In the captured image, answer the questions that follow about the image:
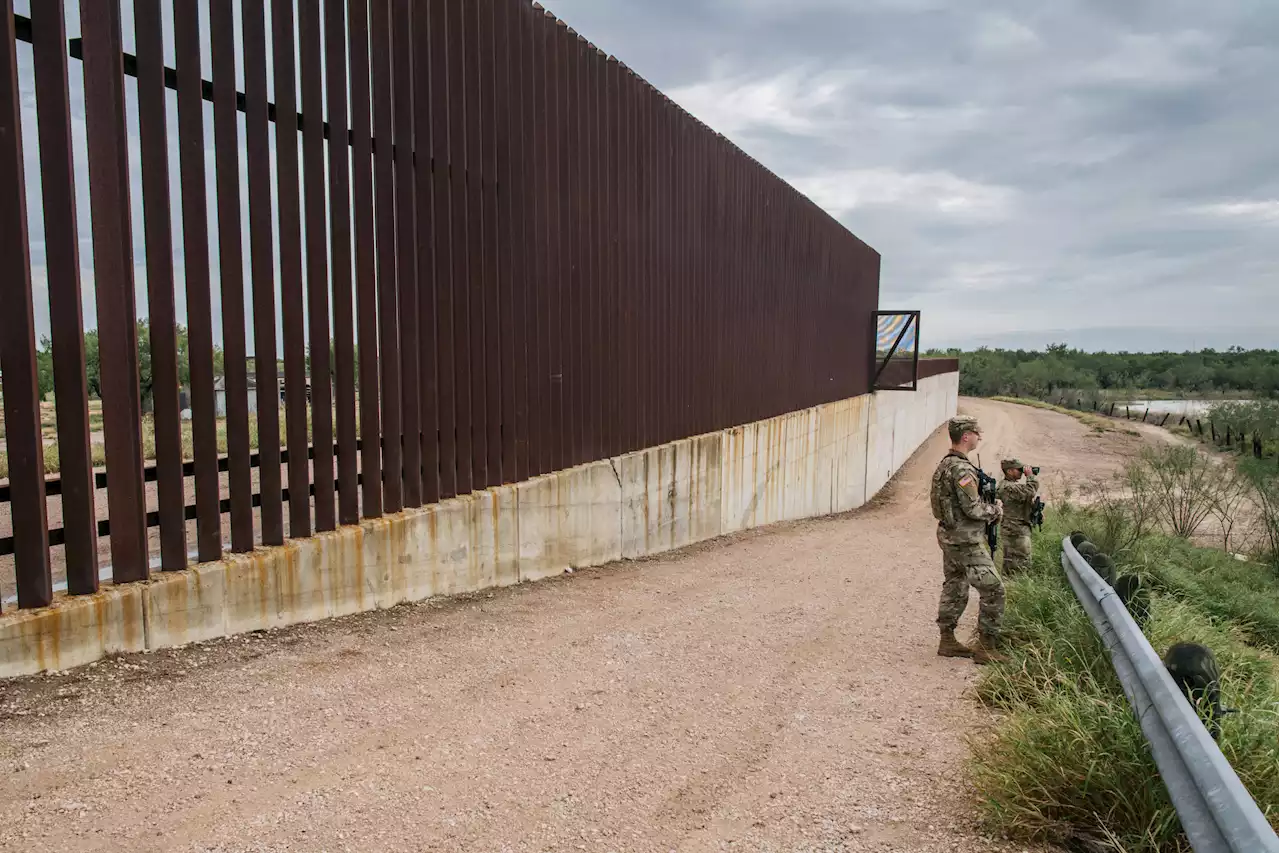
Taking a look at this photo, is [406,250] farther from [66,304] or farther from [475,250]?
[66,304]

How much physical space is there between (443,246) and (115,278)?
255cm

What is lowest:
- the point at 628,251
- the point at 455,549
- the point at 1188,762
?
the point at 455,549

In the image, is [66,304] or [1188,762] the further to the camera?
[66,304]

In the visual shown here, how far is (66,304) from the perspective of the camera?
391cm

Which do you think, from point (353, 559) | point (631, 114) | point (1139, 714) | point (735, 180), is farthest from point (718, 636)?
point (735, 180)

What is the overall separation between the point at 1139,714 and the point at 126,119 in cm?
520

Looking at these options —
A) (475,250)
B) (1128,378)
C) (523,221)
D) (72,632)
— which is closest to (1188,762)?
(72,632)

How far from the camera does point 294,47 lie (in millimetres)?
4988

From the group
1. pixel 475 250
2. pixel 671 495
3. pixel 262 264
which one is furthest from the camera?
pixel 671 495

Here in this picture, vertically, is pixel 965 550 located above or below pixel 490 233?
below

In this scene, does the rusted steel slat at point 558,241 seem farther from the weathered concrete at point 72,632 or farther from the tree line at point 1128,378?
the tree line at point 1128,378

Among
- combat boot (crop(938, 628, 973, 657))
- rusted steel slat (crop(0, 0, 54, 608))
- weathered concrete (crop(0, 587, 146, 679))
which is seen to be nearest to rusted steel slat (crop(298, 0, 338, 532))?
weathered concrete (crop(0, 587, 146, 679))

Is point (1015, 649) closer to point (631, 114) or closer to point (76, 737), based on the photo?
point (76, 737)

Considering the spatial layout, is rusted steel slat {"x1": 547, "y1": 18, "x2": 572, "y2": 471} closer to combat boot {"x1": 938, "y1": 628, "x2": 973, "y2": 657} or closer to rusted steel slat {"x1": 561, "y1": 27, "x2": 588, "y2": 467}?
rusted steel slat {"x1": 561, "y1": 27, "x2": 588, "y2": 467}
